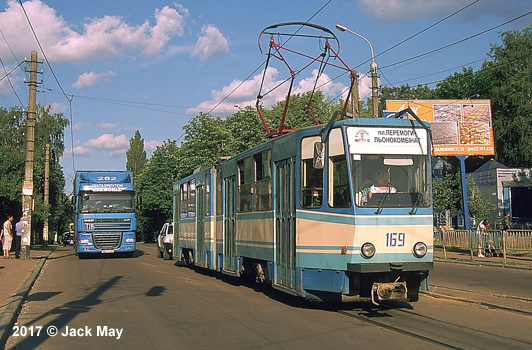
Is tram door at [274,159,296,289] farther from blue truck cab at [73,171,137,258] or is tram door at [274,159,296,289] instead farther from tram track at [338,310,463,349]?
blue truck cab at [73,171,137,258]

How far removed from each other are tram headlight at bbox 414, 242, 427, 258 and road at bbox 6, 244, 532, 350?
1088 mm

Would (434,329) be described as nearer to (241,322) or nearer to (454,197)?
(241,322)

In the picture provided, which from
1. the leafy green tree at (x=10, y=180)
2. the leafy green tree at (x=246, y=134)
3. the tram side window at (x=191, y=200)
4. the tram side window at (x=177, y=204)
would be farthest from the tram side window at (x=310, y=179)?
the leafy green tree at (x=246, y=134)

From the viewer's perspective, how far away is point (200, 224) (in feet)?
61.3

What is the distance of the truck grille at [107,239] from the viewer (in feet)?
88.6

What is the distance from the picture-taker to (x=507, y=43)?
5381 centimetres

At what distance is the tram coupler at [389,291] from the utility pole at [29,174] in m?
19.6

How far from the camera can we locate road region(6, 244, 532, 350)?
8008 millimetres

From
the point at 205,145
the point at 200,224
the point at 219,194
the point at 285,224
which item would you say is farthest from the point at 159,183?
the point at 285,224

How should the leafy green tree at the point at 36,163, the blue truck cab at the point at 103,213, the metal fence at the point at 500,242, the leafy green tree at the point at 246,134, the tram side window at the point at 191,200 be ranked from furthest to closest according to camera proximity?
the leafy green tree at the point at 246,134 < the leafy green tree at the point at 36,163 < the blue truck cab at the point at 103,213 < the metal fence at the point at 500,242 < the tram side window at the point at 191,200

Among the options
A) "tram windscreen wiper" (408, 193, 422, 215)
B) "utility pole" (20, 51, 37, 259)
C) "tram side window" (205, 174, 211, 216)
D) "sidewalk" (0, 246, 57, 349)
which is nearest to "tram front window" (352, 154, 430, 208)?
"tram windscreen wiper" (408, 193, 422, 215)

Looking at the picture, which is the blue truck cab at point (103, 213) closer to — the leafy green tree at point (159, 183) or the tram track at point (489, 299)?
the tram track at point (489, 299)

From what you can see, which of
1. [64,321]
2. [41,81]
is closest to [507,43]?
[41,81]

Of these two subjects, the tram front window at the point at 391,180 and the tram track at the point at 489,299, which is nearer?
the tram front window at the point at 391,180
